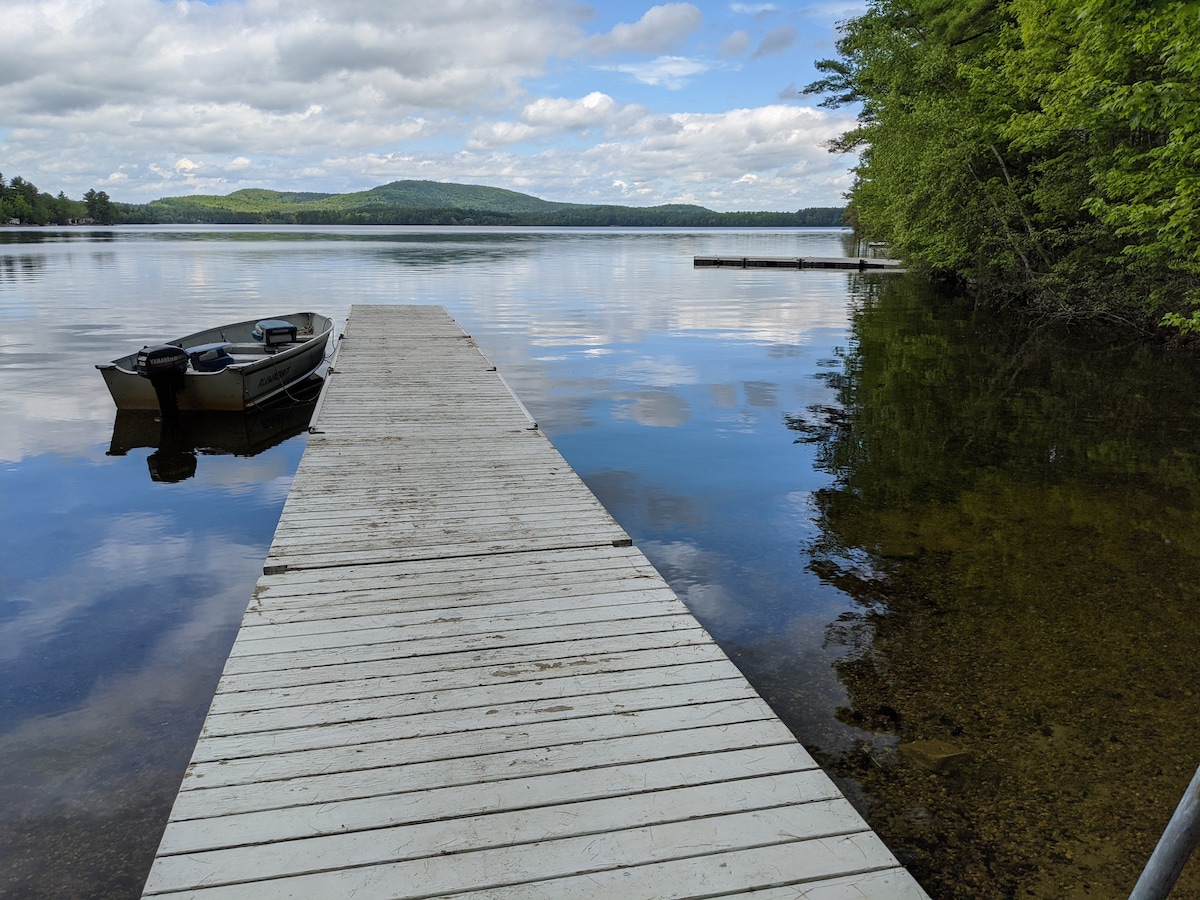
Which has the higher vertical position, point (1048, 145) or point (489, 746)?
point (1048, 145)

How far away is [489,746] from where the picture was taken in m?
3.74

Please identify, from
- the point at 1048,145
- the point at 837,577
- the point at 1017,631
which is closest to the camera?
the point at 1017,631

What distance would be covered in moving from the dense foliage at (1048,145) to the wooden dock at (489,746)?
→ 9.56 metres

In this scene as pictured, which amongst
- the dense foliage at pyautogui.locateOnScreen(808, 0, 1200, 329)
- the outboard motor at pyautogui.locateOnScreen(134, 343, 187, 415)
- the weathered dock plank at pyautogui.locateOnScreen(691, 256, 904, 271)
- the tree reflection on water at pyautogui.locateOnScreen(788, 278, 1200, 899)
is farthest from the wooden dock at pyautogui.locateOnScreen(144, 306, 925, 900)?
the weathered dock plank at pyautogui.locateOnScreen(691, 256, 904, 271)

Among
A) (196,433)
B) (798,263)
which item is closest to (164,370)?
(196,433)

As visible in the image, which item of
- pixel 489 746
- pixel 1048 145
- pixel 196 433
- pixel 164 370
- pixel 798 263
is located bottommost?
pixel 196 433

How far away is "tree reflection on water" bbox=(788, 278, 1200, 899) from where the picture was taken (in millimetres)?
4258

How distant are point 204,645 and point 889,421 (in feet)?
35.3

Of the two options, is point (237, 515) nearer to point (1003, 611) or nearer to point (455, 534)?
point (455, 534)

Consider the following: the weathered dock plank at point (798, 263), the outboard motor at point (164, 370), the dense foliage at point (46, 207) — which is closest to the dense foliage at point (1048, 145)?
→ the outboard motor at point (164, 370)

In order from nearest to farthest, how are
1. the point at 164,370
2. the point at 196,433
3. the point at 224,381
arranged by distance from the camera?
the point at 164,370, the point at 196,433, the point at 224,381

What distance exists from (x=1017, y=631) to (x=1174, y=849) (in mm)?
4340

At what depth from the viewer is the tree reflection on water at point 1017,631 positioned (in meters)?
4.26

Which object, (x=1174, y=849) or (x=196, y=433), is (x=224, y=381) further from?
(x=1174, y=849)
